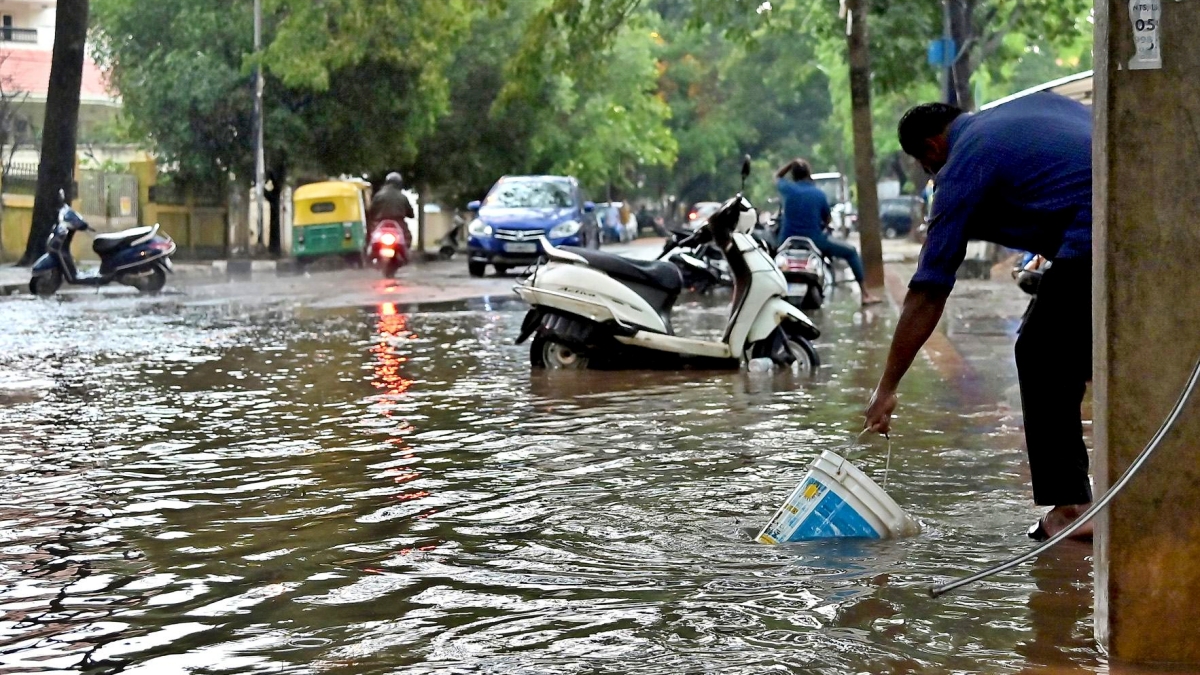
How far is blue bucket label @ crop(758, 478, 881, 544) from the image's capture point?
5809 millimetres


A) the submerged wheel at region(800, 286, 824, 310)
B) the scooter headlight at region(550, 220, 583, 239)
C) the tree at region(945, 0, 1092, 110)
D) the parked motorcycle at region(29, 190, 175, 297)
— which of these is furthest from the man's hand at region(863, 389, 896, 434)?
the tree at region(945, 0, 1092, 110)

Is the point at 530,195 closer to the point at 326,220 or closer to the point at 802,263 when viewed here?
the point at 326,220

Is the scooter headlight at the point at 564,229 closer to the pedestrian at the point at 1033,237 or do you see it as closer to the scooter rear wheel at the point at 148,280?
the scooter rear wheel at the point at 148,280

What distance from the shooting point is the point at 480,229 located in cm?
3017

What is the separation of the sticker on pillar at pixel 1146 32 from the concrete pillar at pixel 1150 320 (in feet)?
0.05

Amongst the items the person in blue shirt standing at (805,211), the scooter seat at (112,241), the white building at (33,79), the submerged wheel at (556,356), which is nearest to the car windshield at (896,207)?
the white building at (33,79)

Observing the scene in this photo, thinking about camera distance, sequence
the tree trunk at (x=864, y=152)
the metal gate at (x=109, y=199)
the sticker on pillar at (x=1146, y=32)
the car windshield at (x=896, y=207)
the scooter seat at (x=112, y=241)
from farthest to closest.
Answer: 1. the car windshield at (x=896, y=207)
2. the metal gate at (x=109, y=199)
3. the scooter seat at (x=112, y=241)
4. the tree trunk at (x=864, y=152)
5. the sticker on pillar at (x=1146, y=32)

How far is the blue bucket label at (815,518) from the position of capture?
581 centimetres

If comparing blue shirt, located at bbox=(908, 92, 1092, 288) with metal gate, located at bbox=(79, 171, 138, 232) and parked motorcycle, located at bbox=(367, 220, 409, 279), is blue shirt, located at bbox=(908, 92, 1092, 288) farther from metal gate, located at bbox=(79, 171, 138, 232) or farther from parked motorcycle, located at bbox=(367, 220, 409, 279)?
metal gate, located at bbox=(79, 171, 138, 232)

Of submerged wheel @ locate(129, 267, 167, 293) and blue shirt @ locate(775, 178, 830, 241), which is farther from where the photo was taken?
submerged wheel @ locate(129, 267, 167, 293)

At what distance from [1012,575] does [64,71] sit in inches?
1139

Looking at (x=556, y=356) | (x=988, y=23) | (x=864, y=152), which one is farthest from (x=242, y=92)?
(x=556, y=356)

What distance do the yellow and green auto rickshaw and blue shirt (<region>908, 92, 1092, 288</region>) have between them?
29.6 m

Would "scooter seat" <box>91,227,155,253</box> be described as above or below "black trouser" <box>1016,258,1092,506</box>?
above
